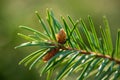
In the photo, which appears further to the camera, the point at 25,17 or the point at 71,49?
the point at 25,17

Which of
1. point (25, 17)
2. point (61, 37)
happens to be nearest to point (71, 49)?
point (61, 37)

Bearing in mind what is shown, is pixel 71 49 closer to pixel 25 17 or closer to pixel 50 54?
pixel 50 54

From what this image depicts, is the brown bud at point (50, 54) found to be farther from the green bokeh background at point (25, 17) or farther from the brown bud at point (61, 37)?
the green bokeh background at point (25, 17)

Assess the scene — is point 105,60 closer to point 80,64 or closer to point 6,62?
point 80,64

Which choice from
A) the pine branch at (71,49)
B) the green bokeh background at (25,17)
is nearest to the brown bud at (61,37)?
the pine branch at (71,49)

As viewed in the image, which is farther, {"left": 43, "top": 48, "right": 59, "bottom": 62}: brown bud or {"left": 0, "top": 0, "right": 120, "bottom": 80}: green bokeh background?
{"left": 0, "top": 0, "right": 120, "bottom": 80}: green bokeh background

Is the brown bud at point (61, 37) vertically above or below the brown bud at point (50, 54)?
above

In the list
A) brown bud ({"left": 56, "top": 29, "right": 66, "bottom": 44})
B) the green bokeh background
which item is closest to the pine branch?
brown bud ({"left": 56, "top": 29, "right": 66, "bottom": 44})

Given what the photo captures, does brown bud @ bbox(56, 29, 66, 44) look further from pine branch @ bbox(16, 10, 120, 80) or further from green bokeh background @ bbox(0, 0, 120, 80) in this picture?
green bokeh background @ bbox(0, 0, 120, 80)
